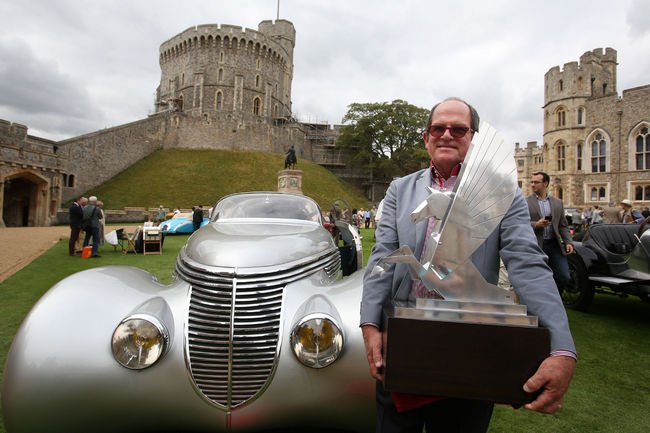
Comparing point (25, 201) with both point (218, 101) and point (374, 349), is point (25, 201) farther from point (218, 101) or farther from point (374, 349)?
point (218, 101)

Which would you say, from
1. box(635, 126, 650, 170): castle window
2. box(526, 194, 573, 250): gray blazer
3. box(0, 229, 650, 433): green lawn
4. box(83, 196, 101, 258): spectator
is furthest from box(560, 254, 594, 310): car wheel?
box(635, 126, 650, 170): castle window

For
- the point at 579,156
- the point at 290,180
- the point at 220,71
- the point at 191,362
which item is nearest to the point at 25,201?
the point at 290,180

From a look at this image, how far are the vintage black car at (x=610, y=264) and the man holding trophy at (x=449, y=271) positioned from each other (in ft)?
15.4

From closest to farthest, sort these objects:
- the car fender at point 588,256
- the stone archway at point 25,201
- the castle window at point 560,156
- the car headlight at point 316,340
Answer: the car headlight at point 316,340
the car fender at point 588,256
the stone archway at point 25,201
the castle window at point 560,156

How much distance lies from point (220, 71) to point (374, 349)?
2250 inches

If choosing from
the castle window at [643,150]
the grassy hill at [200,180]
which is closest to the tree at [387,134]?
the grassy hill at [200,180]

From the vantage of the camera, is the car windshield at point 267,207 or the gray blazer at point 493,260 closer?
the gray blazer at point 493,260

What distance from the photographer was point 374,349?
148 cm

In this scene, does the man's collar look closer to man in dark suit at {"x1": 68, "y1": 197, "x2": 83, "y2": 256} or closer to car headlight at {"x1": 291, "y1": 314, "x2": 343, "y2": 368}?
car headlight at {"x1": 291, "y1": 314, "x2": 343, "y2": 368}

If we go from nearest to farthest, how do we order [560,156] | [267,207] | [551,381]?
[551,381]
[267,207]
[560,156]

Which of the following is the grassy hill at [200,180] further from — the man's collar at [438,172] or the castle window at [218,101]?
the man's collar at [438,172]

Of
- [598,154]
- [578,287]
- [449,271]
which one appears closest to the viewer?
[449,271]

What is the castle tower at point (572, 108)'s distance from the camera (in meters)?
35.8

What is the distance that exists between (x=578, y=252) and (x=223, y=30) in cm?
5559
